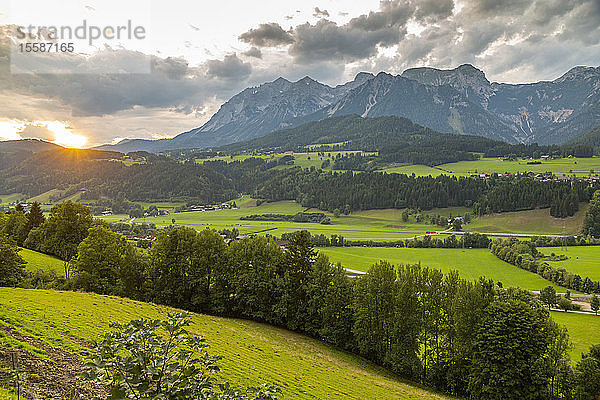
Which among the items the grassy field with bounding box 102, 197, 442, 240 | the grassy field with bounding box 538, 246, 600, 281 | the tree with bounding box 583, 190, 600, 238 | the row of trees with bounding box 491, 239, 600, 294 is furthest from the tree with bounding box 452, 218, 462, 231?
the tree with bounding box 583, 190, 600, 238

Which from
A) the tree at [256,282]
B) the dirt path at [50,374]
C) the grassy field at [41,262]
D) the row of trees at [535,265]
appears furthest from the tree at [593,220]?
the dirt path at [50,374]

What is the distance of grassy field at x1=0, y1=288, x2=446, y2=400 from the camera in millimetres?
20812

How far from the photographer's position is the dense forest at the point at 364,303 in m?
36.5

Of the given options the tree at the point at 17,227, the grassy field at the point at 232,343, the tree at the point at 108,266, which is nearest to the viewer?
the grassy field at the point at 232,343

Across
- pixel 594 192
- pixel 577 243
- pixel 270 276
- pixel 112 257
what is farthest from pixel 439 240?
pixel 112 257

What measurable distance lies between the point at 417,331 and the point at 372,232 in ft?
393

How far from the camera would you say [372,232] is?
160m

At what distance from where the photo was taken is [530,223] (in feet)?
521

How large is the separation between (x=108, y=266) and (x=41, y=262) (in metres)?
16.4

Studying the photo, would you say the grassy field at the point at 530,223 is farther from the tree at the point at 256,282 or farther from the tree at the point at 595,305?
the tree at the point at 256,282

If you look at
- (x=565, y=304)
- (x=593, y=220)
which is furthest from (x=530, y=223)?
(x=565, y=304)

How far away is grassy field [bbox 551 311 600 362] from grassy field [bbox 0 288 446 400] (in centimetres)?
3841

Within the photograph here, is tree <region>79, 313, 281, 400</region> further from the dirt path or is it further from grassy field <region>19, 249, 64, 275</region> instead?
grassy field <region>19, 249, 64, 275</region>

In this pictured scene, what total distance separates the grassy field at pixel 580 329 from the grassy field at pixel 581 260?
2553 cm
